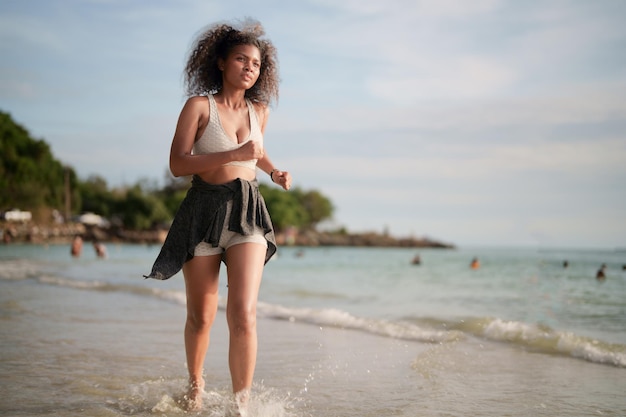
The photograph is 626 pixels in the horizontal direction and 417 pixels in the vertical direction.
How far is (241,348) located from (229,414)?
49cm

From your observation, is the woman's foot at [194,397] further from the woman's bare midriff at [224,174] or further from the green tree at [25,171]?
the green tree at [25,171]

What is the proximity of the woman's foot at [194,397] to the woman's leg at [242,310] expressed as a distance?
479mm

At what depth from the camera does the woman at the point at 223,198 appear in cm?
370

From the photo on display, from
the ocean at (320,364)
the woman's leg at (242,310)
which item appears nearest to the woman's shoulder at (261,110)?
the woman's leg at (242,310)

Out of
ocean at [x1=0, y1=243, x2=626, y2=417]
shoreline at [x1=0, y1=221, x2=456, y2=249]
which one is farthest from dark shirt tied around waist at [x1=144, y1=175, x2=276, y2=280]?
shoreline at [x1=0, y1=221, x2=456, y2=249]

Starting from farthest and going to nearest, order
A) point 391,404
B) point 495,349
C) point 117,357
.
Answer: point 495,349 < point 117,357 < point 391,404

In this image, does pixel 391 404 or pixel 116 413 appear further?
pixel 391 404

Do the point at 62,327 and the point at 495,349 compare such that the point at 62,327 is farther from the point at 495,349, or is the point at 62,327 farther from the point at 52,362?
the point at 495,349

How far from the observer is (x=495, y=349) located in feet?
22.3

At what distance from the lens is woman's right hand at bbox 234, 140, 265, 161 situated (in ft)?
11.8

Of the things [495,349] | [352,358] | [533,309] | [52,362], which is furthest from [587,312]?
[52,362]

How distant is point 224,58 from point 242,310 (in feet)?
4.97

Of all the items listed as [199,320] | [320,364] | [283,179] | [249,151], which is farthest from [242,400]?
[320,364]

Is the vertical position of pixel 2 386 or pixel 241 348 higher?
pixel 241 348
